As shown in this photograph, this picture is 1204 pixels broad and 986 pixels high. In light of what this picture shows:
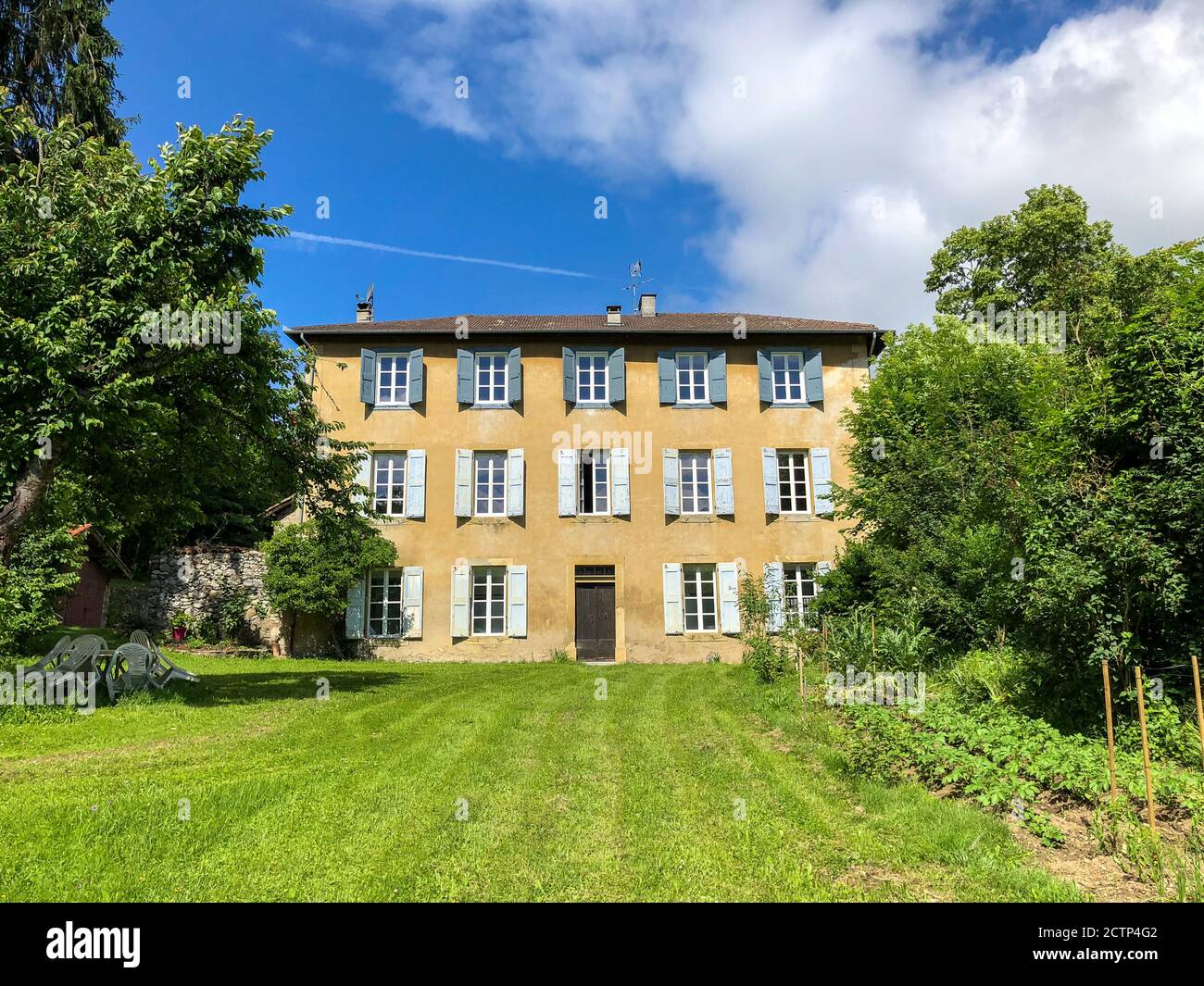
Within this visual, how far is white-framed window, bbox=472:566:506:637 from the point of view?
19.2 meters

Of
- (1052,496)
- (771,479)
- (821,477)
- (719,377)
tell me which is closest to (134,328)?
(1052,496)

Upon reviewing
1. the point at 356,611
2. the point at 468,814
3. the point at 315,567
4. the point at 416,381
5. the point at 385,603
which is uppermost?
the point at 416,381

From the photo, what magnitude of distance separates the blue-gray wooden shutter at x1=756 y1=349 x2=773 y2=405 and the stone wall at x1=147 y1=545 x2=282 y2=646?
44.3 ft

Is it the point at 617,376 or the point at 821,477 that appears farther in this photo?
the point at 617,376

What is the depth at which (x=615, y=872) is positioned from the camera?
4.20m

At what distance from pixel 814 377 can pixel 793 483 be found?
9.41 feet

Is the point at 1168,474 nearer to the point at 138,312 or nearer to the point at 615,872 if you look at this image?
the point at 615,872

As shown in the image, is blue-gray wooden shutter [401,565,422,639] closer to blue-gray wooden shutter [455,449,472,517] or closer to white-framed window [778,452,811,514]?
blue-gray wooden shutter [455,449,472,517]

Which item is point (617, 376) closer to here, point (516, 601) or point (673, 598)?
point (673, 598)

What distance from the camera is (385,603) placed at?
19234 millimetres

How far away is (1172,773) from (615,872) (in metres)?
4.06
